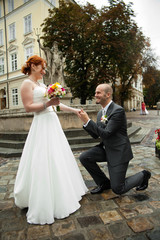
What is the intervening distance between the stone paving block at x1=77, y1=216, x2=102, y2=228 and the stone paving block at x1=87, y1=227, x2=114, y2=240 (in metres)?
0.12

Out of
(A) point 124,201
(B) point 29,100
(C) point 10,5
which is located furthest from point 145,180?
(C) point 10,5

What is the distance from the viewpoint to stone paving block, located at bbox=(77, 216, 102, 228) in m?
2.32

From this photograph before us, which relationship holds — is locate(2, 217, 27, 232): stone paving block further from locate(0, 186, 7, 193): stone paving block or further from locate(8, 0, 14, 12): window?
locate(8, 0, 14, 12): window

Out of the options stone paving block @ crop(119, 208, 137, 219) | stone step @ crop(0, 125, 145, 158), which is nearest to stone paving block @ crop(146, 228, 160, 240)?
stone paving block @ crop(119, 208, 137, 219)

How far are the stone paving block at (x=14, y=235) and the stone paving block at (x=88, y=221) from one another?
71 centimetres

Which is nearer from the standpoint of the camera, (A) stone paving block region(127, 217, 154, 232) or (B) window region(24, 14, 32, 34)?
(A) stone paving block region(127, 217, 154, 232)

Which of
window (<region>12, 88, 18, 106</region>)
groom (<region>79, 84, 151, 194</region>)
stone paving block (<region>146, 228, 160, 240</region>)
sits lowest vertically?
stone paving block (<region>146, 228, 160, 240</region>)

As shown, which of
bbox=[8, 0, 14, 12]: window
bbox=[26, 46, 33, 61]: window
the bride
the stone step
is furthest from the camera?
bbox=[8, 0, 14, 12]: window

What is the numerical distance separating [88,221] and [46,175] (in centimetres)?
82

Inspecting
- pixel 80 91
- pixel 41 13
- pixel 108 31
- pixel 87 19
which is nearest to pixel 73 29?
pixel 87 19

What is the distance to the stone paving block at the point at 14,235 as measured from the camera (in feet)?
6.96

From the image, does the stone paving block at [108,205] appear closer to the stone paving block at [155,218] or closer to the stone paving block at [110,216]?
the stone paving block at [110,216]

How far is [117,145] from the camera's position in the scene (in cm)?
280

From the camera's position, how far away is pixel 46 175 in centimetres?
248
